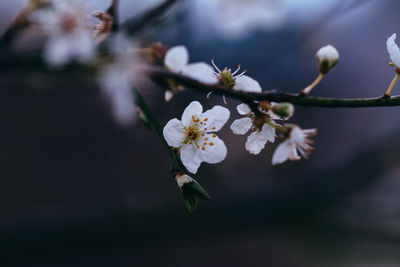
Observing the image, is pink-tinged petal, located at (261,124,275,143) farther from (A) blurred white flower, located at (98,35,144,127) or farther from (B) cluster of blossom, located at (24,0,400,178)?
(A) blurred white flower, located at (98,35,144,127)

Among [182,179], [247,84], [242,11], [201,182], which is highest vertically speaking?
[201,182]

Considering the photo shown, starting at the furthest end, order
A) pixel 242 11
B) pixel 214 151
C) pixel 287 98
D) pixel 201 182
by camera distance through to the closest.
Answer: pixel 201 182, pixel 242 11, pixel 214 151, pixel 287 98

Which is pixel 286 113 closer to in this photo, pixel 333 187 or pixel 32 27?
pixel 32 27

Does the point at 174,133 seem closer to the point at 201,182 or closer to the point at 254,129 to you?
the point at 254,129

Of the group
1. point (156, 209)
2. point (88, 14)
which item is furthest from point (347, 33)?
point (88, 14)

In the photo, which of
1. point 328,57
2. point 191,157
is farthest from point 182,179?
point 328,57

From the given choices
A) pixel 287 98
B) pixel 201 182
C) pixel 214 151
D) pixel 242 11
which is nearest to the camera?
pixel 287 98
